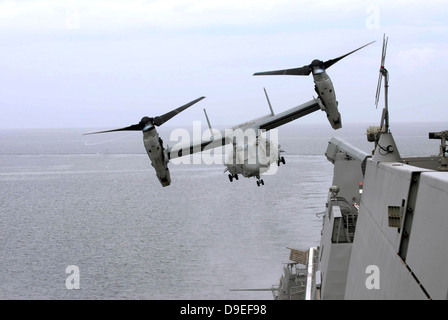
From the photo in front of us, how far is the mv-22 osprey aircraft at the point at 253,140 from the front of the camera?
3028 centimetres

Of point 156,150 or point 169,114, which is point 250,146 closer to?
point 156,150

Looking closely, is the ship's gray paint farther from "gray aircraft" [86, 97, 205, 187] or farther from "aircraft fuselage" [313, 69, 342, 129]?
"aircraft fuselage" [313, 69, 342, 129]

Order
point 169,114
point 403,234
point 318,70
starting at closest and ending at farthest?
1. point 403,234
2. point 169,114
3. point 318,70

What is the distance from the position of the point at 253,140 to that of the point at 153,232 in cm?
4713

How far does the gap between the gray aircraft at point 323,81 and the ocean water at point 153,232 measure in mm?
15061

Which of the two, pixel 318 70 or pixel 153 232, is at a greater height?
pixel 318 70

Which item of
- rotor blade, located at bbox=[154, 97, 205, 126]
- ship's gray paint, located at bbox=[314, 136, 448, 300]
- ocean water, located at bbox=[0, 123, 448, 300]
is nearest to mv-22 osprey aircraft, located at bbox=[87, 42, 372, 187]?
rotor blade, located at bbox=[154, 97, 205, 126]

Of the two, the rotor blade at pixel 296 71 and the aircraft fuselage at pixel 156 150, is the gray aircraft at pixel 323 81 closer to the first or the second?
the rotor blade at pixel 296 71

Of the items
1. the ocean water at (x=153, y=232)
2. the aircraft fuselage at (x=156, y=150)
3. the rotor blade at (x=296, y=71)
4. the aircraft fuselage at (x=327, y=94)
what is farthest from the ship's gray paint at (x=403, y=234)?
the ocean water at (x=153, y=232)

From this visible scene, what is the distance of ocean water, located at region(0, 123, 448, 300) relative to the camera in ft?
195

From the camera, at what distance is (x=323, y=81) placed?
31.4 meters

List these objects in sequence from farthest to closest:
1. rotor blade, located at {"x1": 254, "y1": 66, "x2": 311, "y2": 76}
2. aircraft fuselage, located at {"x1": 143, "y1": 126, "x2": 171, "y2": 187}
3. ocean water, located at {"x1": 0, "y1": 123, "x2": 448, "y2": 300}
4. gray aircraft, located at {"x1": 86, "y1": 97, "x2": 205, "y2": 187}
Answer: ocean water, located at {"x1": 0, "y1": 123, "x2": 448, "y2": 300} < rotor blade, located at {"x1": 254, "y1": 66, "x2": 311, "y2": 76} < aircraft fuselage, located at {"x1": 143, "y1": 126, "x2": 171, "y2": 187} < gray aircraft, located at {"x1": 86, "y1": 97, "x2": 205, "y2": 187}

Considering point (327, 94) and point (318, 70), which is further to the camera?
point (327, 94)

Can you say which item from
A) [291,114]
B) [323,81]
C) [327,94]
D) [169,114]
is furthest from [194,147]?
[323,81]
